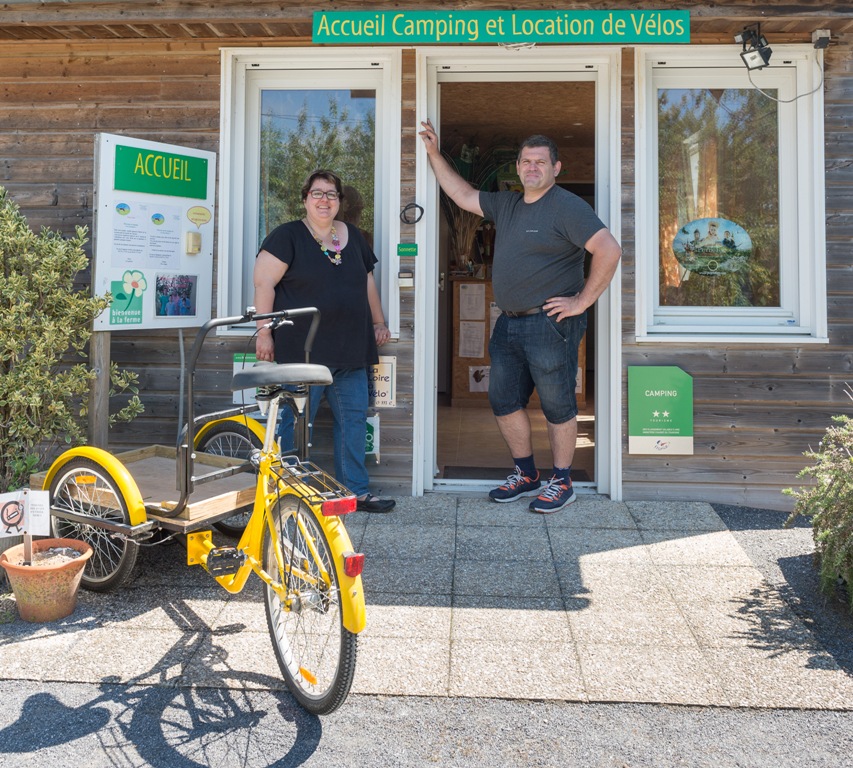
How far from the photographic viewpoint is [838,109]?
5.28 m

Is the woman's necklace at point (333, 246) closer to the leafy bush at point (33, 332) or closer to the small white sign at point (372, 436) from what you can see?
the small white sign at point (372, 436)

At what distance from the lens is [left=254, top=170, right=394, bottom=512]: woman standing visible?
4.93m

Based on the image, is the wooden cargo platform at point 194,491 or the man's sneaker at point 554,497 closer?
the wooden cargo platform at point 194,491

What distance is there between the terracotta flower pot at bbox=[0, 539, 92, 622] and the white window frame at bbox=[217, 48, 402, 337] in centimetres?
212

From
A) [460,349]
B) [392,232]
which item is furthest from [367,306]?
[460,349]

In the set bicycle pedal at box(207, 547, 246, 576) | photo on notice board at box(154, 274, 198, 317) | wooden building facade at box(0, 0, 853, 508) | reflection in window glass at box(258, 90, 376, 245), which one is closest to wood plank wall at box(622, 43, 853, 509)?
wooden building facade at box(0, 0, 853, 508)

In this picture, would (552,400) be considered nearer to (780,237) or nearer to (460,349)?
(780,237)

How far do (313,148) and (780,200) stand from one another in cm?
290

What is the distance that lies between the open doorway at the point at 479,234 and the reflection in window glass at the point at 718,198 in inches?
85.0

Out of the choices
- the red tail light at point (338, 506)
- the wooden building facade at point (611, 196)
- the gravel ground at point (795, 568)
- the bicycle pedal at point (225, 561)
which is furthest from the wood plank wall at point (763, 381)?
the red tail light at point (338, 506)

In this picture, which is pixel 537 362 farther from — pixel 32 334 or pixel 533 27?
pixel 32 334

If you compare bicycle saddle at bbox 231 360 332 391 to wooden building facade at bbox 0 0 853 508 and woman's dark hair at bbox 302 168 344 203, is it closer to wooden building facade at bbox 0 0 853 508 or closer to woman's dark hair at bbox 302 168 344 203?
woman's dark hair at bbox 302 168 344 203

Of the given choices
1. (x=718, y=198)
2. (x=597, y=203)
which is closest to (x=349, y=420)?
(x=597, y=203)

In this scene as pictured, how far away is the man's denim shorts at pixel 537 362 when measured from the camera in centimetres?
508
